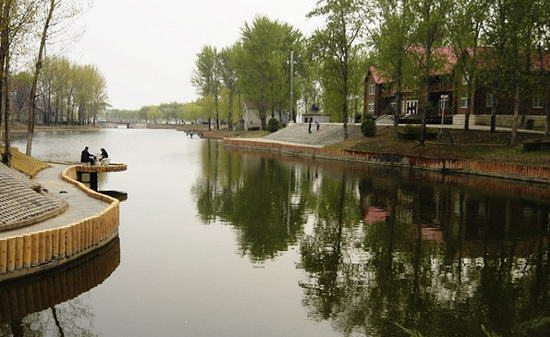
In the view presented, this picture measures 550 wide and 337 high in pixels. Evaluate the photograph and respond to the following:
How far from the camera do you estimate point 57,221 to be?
50.4 feet

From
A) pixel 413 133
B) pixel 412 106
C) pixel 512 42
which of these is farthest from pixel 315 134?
pixel 512 42

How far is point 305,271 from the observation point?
14.4m

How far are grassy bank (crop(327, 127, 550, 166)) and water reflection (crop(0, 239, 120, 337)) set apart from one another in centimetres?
3314

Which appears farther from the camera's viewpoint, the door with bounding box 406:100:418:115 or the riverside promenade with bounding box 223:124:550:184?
the door with bounding box 406:100:418:115

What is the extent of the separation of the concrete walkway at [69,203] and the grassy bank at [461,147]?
1237 inches

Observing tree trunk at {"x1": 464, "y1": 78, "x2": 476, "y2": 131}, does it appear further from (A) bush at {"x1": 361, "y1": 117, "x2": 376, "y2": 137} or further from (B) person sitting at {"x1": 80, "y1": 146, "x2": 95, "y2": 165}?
(B) person sitting at {"x1": 80, "y1": 146, "x2": 95, "y2": 165}

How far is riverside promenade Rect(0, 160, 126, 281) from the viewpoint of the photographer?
11820 mm

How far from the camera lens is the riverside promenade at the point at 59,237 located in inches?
465

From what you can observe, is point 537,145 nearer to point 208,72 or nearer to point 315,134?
point 315,134

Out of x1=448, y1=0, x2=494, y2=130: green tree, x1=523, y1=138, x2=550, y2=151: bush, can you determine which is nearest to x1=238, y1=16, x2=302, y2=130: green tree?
x1=448, y1=0, x2=494, y2=130: green tree

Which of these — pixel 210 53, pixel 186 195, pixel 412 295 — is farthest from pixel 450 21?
pixel 210 53

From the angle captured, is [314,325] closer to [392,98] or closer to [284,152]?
[284,152]

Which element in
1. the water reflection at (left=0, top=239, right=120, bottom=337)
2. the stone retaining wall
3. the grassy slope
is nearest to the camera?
the water reflection at (left=0, top=239, right=120, bottom=337)

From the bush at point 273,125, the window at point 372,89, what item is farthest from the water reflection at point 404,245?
the bush at point 273,125
